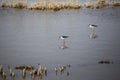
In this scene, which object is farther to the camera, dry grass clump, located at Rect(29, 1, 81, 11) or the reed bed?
the reed bed

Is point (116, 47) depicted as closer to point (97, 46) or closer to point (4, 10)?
point (97, 46)

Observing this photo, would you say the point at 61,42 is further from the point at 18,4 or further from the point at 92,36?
the point at 18,4

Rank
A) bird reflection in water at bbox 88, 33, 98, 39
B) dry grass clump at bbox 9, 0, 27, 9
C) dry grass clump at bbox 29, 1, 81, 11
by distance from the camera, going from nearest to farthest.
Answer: bird reflection in water at bbox 88, 33, 98, 39
dry grass clump at bbox 29, 1, 81, 11
dry grass clump at bbox 9, 0, 27, 9

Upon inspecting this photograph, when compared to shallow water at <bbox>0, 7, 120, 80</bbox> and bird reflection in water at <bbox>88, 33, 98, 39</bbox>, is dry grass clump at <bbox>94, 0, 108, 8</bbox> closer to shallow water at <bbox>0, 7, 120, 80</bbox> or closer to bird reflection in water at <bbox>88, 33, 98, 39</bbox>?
shallow water at <bbox>0, 7, 120, 80</bbox>

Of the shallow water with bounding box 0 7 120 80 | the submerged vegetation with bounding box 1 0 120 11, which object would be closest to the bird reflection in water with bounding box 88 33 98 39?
the shallow water with bounding box 0 7 120 80

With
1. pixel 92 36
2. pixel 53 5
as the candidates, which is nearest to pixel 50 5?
pixel 53 5

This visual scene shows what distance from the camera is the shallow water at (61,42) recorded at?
15.4 meters

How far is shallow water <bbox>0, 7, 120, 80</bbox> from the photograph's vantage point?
50.4 feet

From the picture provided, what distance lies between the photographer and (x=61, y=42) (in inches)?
778

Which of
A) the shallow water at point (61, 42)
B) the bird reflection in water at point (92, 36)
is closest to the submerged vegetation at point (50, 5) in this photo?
the shallow water at point (61, 42)

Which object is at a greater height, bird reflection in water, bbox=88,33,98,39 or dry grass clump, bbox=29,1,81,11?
bird reflection in water, bbox=88,33,98,39

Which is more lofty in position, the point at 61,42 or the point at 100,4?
the point at 61,42

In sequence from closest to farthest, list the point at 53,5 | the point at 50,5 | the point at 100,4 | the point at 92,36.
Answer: the point at 92,36 < the point at 50,5 < the point at 53,5 < the point at 100,4

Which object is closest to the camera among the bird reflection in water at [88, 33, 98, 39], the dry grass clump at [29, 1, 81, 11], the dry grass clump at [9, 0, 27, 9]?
the bird reflection in water at [88, 33, 98, 39]
